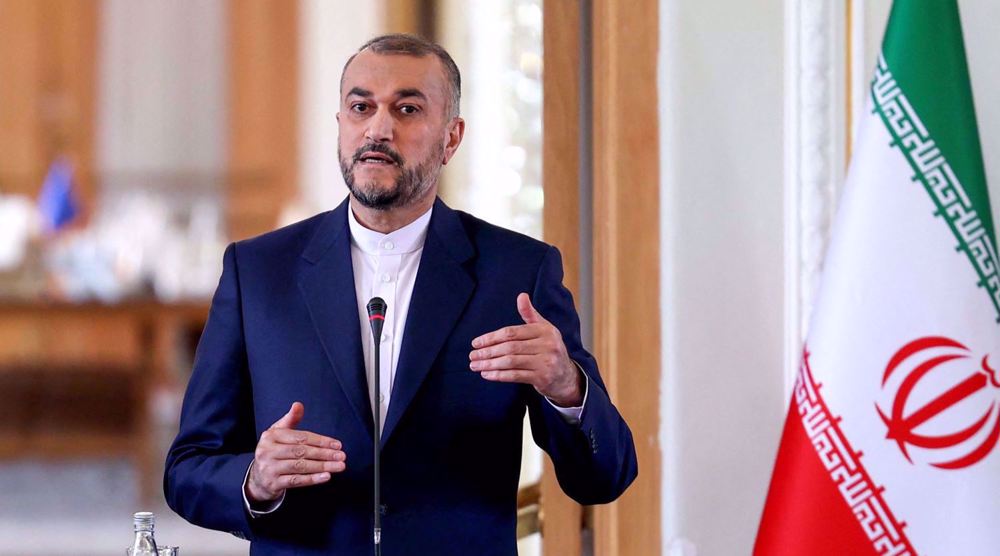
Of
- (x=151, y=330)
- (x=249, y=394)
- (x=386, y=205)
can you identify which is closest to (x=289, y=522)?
(x=249, y=394)

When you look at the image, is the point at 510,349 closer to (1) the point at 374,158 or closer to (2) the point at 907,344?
(1) the point at 374,158

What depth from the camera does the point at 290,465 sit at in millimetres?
1370

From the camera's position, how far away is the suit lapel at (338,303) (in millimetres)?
1547

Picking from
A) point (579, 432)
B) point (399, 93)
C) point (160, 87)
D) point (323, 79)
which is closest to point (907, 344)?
point (579, 432)

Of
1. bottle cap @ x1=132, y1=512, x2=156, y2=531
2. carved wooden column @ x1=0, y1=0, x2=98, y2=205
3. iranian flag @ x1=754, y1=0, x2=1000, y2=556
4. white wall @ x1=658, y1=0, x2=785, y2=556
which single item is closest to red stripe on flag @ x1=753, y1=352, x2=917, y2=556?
iranian flag @ x1=754, y1=0, x2=1000, y2=556

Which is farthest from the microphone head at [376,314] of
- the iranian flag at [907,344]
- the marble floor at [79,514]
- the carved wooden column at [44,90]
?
the carved wooden column at [44,90]

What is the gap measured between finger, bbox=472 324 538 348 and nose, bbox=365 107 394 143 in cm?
32

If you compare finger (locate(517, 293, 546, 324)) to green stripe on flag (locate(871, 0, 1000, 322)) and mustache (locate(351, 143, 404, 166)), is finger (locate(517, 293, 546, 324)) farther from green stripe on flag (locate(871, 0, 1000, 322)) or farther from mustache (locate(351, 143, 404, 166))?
green stripe on flag (locate(871, 0, 1000, 322))

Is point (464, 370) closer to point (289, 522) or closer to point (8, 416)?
point (289, 522)

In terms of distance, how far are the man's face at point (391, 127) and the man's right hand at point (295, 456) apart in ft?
1.08

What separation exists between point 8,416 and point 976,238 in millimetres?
6284

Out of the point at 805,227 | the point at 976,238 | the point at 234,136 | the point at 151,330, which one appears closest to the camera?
the point at 976,238

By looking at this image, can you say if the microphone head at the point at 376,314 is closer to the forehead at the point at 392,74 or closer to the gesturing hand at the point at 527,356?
the gesturing hand at the point at 527,356

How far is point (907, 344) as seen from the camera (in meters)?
1.98
